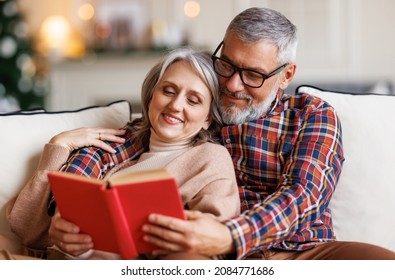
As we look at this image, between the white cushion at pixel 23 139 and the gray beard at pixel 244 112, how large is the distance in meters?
0.46

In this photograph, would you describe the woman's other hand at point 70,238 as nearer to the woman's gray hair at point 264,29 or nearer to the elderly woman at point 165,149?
the elderly woman at point 165,149

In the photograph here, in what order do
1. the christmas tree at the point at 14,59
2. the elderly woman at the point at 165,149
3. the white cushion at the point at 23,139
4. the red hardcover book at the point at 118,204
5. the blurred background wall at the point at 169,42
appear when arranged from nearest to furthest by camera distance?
1. the red hardcover book at the point at 118,204
2. the elderly woman at the point at 165,149
3. the white cushion at the point at 23,139
4. the christmas tree at the point at 14,59
5. the blurred background wall at the point at 169,42

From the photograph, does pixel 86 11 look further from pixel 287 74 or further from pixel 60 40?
pixel 287 74

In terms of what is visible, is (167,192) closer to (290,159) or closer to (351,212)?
(290,159)

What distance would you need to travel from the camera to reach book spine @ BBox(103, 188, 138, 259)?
126 centimetres

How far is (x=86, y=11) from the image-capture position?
5.93 metres

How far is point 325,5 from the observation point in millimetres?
5707

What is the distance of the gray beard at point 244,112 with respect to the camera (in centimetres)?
183

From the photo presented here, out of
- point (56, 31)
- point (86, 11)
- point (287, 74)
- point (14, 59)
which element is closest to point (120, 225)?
point (287, 74)

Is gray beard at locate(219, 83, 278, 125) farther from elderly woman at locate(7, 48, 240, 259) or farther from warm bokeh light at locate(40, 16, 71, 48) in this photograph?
warm bokeh light at locate(40, 16, 71, 48)

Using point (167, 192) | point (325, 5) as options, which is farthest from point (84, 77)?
point (167, 192)

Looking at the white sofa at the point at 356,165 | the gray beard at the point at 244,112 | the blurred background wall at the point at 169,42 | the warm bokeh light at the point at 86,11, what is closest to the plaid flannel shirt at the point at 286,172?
the gray beard at the point at 244,112

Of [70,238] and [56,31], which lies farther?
[56,31]

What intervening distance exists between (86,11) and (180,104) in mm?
4491
